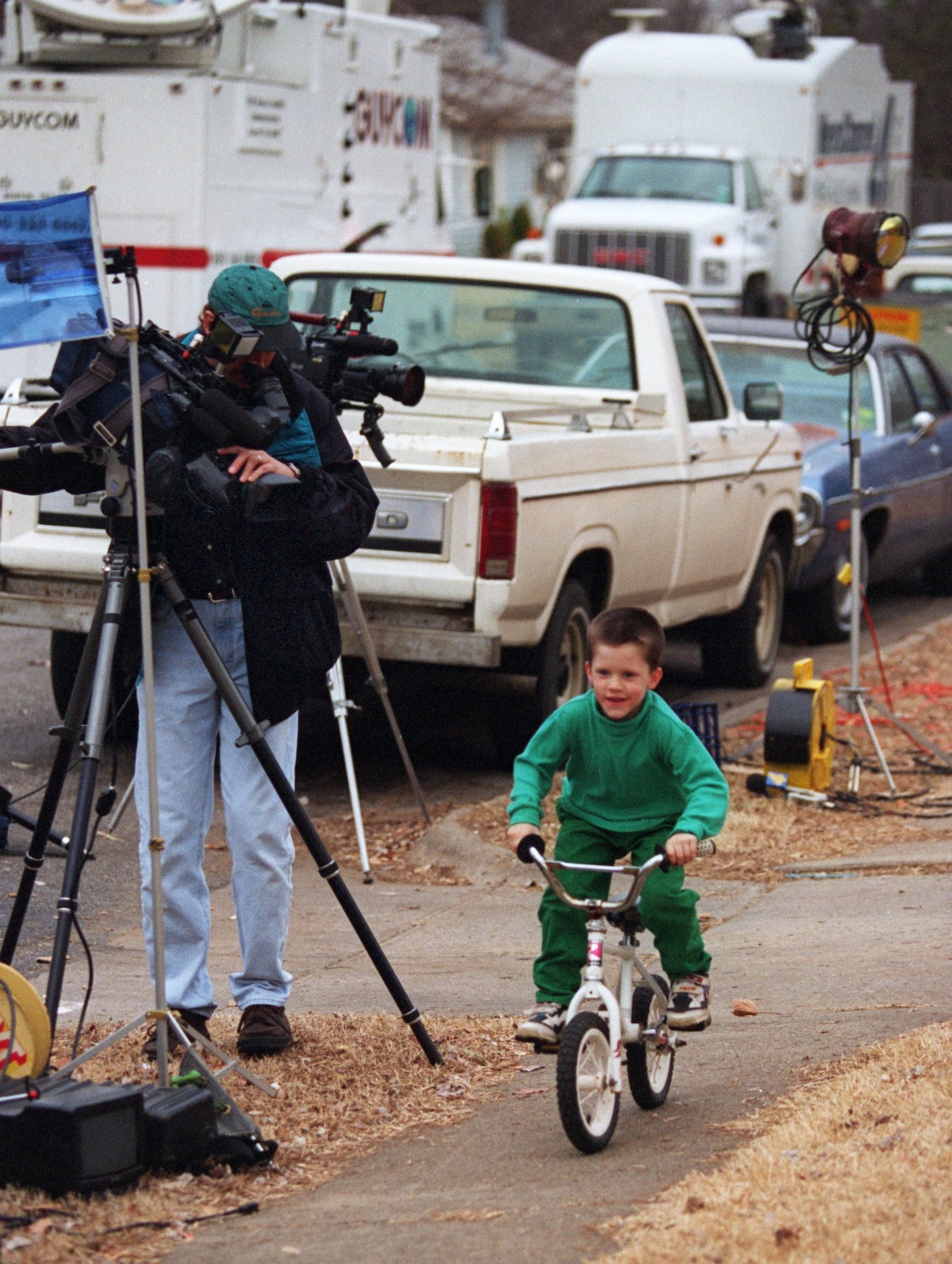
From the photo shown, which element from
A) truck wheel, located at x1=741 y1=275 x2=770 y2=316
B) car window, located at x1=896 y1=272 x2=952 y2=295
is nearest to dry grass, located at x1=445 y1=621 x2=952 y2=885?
car window, located at x1=896 y1=272 x2=952 y2=295

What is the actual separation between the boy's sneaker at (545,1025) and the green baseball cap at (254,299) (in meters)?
1.68

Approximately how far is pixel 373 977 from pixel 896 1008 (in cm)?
157

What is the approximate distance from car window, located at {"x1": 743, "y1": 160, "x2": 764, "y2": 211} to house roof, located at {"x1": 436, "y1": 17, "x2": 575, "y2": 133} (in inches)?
894

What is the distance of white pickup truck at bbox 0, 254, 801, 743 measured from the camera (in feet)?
27.1

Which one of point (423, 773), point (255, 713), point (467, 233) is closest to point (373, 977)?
point (255, 713)

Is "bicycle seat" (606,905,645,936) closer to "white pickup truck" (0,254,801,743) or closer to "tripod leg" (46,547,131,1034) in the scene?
"tripod leg" (46,547,131,1034)

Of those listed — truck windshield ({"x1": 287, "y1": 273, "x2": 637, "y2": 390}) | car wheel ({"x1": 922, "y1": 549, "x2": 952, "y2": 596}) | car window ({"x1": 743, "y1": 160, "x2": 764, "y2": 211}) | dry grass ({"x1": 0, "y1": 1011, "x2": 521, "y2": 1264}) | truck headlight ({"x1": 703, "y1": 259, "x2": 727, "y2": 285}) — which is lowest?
car wheel ({"x1": 922, "y1": 549, "x2": 952, "y2": 596})

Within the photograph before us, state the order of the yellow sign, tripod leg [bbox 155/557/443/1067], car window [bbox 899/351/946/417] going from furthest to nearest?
the yellow sign < car window [bbox 899/351/946/417] < tripod leg [bbox 155/557/443/1067]

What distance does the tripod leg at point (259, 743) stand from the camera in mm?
4699

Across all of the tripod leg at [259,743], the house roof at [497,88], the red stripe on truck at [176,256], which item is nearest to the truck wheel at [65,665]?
the tripod leg at [259,743]

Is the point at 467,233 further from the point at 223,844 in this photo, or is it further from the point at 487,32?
the point at 223,844

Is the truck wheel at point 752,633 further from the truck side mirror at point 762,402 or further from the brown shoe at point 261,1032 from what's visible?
Answer: the brown shoe at point 261,1032

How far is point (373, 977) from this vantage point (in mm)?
6234

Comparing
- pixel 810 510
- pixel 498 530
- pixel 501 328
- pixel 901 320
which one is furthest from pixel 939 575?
pixel 498 530
